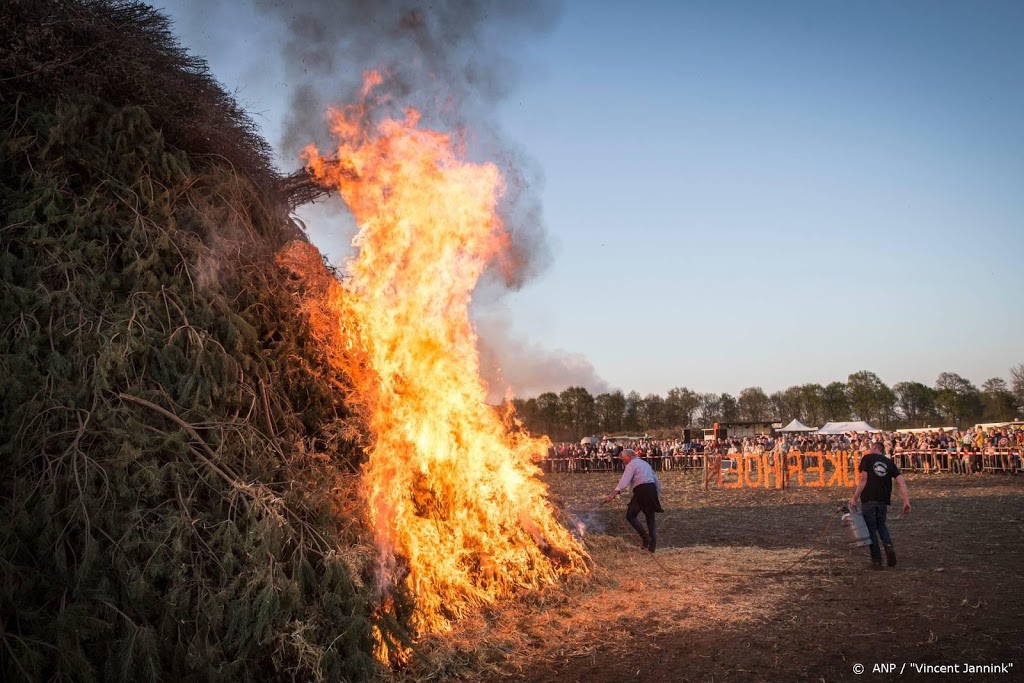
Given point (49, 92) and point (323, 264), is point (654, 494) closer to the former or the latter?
point (323, 264)

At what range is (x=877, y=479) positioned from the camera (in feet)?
29.4

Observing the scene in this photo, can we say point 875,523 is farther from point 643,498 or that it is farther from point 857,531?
point 643,498

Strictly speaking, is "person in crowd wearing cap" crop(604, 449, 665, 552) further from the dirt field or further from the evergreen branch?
the evergreen branch

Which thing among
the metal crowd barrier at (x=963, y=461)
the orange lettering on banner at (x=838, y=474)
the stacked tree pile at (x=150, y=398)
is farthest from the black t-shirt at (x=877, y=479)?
the metal crowd barrier at (x=963, y=461)

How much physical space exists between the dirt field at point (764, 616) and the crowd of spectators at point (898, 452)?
11.9m

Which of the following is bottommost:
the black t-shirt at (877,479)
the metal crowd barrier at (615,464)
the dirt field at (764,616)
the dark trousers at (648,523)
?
the metal crowd barrier at (615,464)

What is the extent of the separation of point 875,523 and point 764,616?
311 centimetres

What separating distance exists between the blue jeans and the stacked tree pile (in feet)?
22.0

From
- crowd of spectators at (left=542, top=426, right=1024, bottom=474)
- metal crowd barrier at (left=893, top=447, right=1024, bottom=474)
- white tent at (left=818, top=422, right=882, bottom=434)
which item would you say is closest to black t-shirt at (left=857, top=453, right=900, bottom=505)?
crowd of spectators at (left=542, top=426, right=1024, bottom=474)

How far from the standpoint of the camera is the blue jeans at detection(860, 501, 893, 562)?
29.3 feet

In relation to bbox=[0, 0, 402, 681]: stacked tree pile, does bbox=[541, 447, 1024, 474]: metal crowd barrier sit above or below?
below

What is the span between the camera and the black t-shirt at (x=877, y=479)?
8.95 m

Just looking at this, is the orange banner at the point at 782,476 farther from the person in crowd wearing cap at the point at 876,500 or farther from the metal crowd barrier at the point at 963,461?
the person in crowd wearing cap at the point at 876,500

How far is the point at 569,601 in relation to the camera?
7586 millimetres
